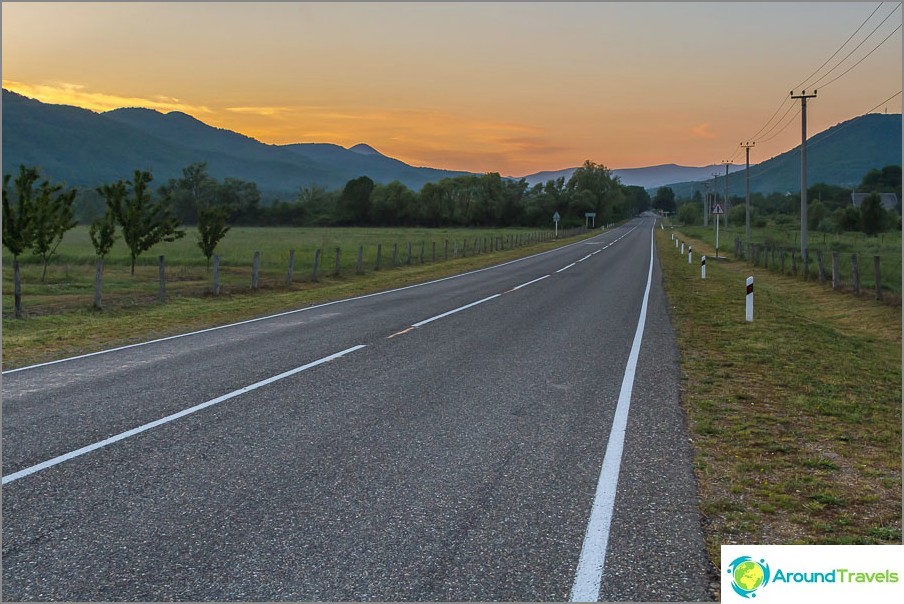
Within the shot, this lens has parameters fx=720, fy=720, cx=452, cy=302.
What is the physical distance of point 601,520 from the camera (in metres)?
4.56

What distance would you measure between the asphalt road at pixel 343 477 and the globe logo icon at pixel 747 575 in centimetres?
18

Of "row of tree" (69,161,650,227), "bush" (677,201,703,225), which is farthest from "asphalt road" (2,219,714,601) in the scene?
"bush" (677,201,703,225)

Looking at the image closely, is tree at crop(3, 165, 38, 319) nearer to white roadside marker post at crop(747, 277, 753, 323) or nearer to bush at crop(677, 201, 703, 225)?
white roadside marker post at crop(747, 277, 753, 323)

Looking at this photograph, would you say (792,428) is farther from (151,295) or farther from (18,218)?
(18,218)

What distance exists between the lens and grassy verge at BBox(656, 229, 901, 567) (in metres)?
4.70

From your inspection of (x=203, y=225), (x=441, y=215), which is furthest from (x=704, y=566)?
(x=441, y=215)

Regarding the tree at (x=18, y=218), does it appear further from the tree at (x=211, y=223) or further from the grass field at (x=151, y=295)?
the tree at (x=211, y=223)

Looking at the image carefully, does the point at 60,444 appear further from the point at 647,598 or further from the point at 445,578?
the point at 647,598

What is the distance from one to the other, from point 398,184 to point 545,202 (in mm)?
Answer: 29306

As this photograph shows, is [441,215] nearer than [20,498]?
No

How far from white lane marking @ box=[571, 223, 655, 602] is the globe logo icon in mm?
678

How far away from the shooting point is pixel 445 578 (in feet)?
12.5

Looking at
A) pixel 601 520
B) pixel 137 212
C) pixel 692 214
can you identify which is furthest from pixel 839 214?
pixel 601 520

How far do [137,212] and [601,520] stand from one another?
28.6 meters
